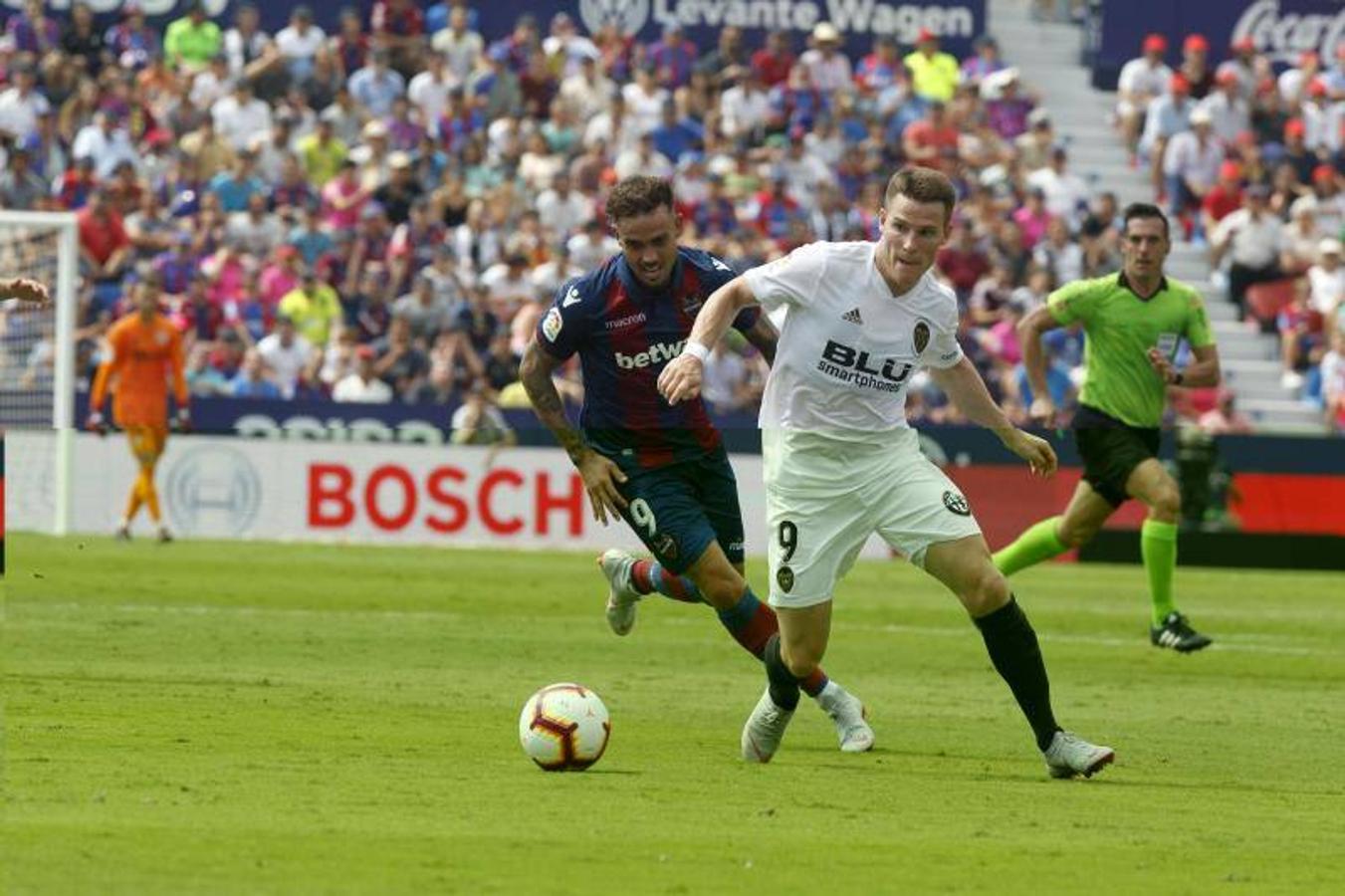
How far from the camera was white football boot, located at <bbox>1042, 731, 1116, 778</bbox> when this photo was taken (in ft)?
33.5

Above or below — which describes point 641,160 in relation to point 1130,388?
above

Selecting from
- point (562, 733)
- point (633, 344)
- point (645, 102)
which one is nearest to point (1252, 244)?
point (645, 102)

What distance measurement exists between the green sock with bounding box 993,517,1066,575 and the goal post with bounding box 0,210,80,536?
471 inches

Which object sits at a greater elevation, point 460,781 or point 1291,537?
point 460,781

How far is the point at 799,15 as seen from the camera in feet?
117

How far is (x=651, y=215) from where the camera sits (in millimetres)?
11234

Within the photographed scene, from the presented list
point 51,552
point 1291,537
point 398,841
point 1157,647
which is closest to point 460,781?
point 398,841

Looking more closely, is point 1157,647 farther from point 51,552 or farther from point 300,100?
point 300,100

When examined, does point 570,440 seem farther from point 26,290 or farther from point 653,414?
point 26,290

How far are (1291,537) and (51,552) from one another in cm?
1297

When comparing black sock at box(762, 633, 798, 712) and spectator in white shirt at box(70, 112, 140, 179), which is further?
spectator in white shirt at box(70, 112, 140, 179)

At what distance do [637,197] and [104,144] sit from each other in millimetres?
20336

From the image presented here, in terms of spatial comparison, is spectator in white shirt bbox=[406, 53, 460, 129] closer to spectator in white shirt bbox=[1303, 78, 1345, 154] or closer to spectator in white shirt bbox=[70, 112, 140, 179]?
spectator in white shirt bbox=[70, 112, 140, 179]

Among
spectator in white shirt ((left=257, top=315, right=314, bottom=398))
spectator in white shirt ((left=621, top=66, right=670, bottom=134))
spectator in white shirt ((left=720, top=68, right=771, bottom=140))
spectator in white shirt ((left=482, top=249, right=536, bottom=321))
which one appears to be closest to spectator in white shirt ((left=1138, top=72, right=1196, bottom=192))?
spectator in white shirt ((left=720, top=68, right=771, bottom=140))
